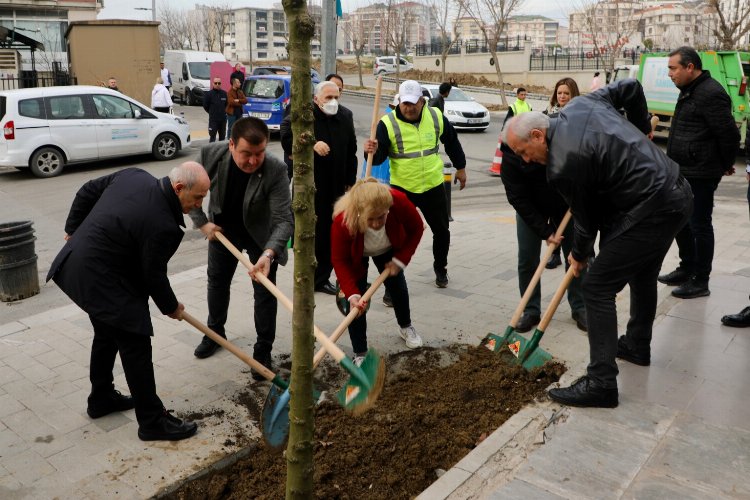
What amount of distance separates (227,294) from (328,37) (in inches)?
217

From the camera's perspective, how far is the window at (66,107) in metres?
12.9

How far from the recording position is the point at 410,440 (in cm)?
376

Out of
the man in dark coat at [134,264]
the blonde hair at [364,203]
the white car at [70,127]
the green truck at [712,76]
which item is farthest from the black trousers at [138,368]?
the green truck at [712,76]

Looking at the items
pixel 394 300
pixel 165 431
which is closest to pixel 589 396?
pixel 394 300

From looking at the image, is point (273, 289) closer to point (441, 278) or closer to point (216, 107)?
point (441, 278)

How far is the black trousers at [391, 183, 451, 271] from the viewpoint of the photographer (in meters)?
6.15

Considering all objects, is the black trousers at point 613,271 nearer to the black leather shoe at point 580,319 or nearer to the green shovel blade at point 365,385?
the black leather shoe at point 580,319

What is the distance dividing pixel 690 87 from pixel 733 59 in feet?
38.5

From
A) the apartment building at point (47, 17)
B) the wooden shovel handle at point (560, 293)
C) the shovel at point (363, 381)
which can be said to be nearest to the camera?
the shovel at point (363, 381)

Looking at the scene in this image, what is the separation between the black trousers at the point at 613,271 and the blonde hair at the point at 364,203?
130 centimetres

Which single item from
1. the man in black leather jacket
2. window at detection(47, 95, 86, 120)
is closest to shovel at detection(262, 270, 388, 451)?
the man in black leather jacket

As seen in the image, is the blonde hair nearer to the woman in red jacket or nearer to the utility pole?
the woman in red jacket

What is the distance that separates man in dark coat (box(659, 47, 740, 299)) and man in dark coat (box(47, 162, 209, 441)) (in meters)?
4.15

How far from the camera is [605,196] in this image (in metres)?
3.93
